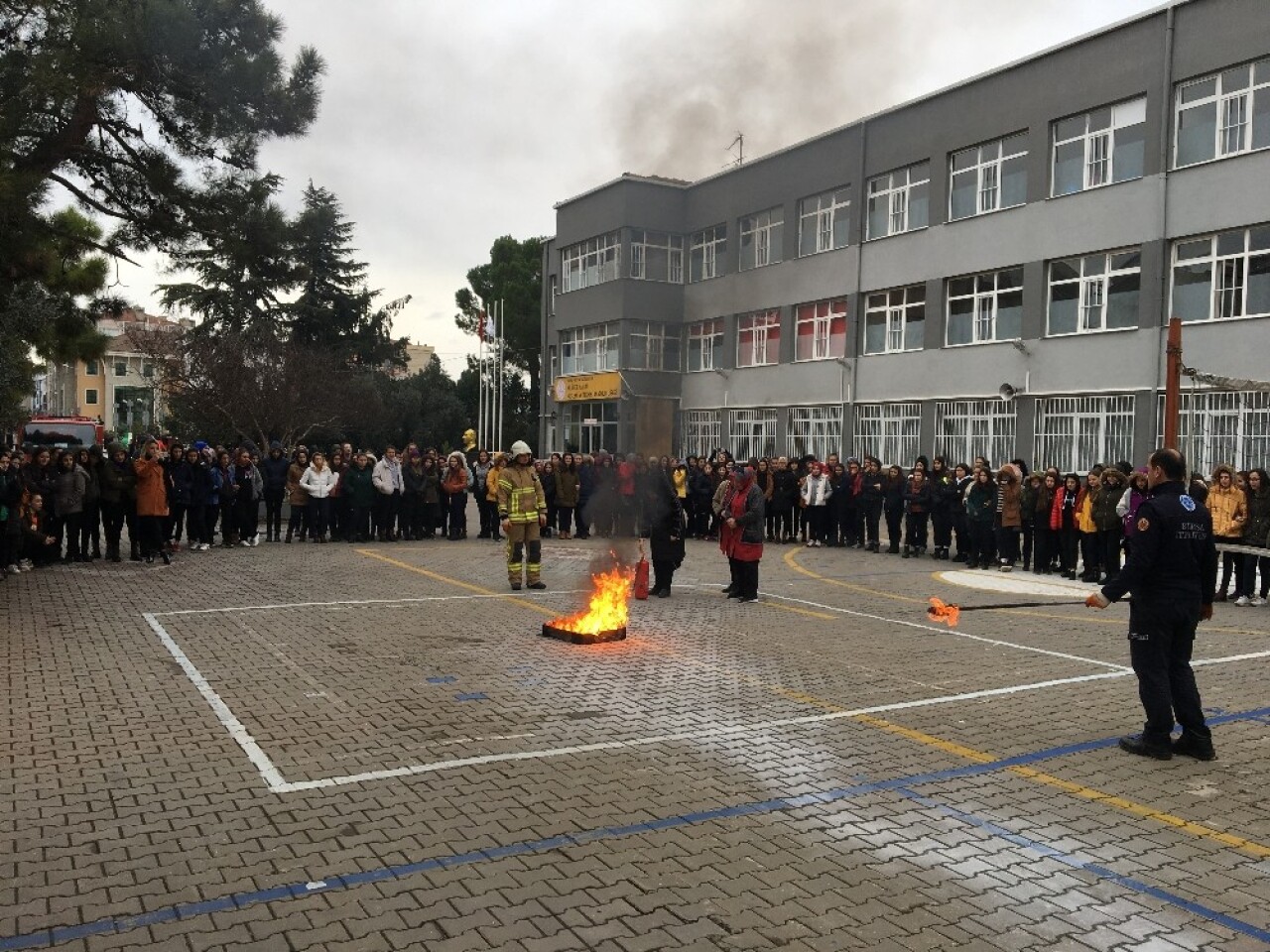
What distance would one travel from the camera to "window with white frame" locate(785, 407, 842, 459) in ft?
112

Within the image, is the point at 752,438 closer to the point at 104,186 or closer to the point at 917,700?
the point at 104,186

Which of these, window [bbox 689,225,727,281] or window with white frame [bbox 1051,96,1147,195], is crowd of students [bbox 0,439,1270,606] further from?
window [bbox 689,225,727,281]

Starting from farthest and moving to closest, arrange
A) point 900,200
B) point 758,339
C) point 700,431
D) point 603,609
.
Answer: point 700,431 < point 758,339 < point 900,200 < point 603,609

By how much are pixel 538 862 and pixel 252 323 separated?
4271 centimetres

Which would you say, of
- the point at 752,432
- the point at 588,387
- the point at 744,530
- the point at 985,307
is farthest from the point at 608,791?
the point at 588,387

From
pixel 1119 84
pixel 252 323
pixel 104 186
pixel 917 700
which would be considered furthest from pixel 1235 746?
pixel 252 323

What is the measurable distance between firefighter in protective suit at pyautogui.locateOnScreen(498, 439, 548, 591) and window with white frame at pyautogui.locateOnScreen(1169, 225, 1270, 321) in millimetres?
17441

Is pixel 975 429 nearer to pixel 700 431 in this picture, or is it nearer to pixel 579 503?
pixel 579 503

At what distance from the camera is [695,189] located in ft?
136

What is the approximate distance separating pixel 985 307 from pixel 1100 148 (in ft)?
16.5

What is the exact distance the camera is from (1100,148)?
26.0 meters

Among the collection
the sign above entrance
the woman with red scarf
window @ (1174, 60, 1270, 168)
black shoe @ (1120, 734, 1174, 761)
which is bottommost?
black shoe @ (1120, 734, 1174, 761)

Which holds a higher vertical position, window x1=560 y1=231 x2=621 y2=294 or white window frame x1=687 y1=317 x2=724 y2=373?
window x1=560 y1=231 x2=621 y2=294

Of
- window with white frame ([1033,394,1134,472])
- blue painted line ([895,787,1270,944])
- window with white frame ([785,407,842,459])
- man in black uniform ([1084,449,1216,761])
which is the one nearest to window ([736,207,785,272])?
window with white frame ([785,407,842,459])
